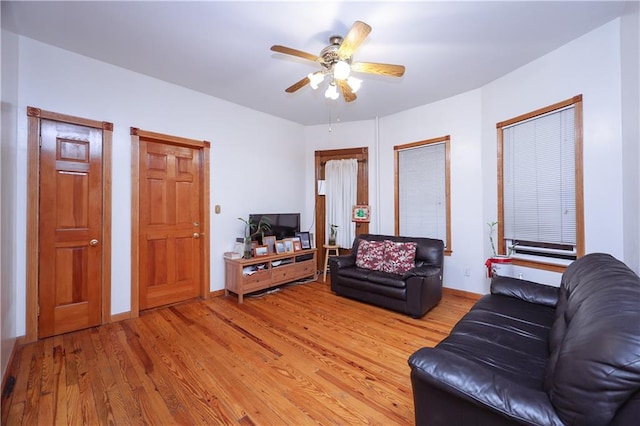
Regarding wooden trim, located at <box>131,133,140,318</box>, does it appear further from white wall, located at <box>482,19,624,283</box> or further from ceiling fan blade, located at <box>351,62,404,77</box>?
white wall, located at <box>482,19,624,283</box>

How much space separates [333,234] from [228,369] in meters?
2.92

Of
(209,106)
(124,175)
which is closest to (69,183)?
(124,175)

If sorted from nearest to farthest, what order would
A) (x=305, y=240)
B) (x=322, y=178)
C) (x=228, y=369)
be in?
(x=228, y=369) < (x=305, y=240) < (x=322, y=178)

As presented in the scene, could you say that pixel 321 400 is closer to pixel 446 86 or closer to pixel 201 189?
pixel 201 189

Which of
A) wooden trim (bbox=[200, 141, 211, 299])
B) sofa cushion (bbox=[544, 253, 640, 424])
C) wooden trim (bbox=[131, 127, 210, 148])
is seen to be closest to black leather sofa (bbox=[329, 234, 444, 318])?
wooden trim (bbox=[200, 141, 211, 299])

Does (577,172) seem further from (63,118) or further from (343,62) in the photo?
(63,118)

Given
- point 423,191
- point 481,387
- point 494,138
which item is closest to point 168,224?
point 481,387

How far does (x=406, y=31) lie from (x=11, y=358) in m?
4.18

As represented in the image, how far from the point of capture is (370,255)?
3.70 m

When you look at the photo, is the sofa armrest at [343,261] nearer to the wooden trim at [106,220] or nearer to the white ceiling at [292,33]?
the white ceiling at [292,33]

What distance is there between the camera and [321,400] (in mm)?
1718

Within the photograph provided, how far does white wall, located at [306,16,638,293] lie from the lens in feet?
7.54

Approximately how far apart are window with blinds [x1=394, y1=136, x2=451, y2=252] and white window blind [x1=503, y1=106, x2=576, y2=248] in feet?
2.54

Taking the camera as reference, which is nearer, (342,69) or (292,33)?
(342,69)
